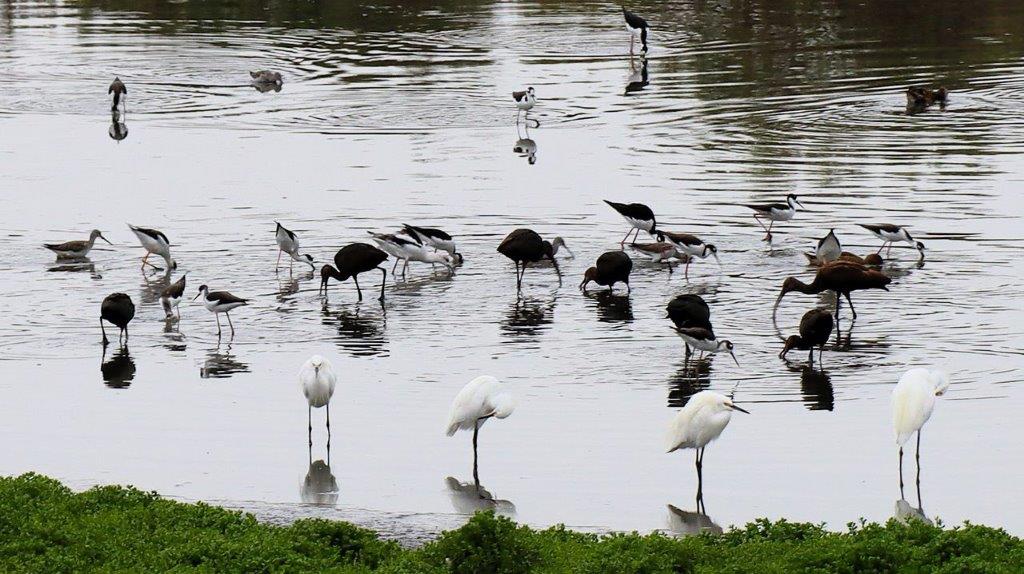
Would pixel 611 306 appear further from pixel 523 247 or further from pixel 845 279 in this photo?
pixel 845 279

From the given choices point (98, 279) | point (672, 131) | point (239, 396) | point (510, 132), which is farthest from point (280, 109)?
point (239, 396)

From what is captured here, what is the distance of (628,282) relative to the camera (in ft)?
65.0

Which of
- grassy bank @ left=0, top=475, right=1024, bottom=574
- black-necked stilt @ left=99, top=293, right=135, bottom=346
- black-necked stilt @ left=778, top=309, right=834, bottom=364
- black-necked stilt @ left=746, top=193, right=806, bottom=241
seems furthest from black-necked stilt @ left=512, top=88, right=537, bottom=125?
grassy bank @ left=0, top=475, right=1024, bottom=574

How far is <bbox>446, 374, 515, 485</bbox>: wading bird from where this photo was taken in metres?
12.9

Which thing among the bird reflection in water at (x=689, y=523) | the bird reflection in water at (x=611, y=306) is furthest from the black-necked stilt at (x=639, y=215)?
the bird reflection in water at (x=689, y=523)

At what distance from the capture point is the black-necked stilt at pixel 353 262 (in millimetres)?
19250

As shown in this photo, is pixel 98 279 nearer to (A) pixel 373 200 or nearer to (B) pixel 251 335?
(B) pixel 251 335

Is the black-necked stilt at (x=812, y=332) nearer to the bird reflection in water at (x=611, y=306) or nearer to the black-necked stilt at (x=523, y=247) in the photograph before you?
the bird reflection in water at (x=611, y=306)

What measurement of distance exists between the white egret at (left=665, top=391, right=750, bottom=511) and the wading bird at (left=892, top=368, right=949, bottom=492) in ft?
3.84

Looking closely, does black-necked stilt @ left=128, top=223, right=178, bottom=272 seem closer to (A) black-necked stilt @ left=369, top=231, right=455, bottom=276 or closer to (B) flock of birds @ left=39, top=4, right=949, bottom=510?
(B) flock of birds @ left=39, top=4, right=949, bottom=510

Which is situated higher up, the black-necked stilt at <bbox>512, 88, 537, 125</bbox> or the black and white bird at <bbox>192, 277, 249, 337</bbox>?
the black-necked stilt at <bbox>512, 88, 537, 125</bbox>

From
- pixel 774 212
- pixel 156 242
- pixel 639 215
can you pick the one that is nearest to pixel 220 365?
pixel 156 242

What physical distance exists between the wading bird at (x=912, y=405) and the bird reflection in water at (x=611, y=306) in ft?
18.5

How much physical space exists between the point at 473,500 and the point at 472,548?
7.90 ft
